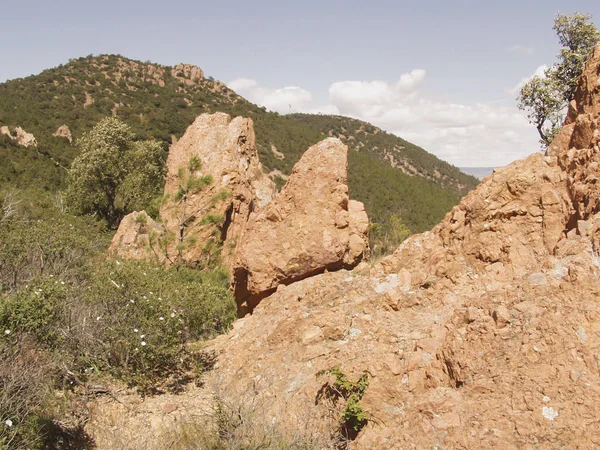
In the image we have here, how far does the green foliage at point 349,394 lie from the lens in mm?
4812

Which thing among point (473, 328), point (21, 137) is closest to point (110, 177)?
point (21, 137)

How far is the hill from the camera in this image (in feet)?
111

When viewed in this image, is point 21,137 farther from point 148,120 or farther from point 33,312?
point 33,312

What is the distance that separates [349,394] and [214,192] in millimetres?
8198

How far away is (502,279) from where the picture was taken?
18.6 feet

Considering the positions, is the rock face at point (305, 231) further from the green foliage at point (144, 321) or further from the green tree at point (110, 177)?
the green tree at point (110, 177)

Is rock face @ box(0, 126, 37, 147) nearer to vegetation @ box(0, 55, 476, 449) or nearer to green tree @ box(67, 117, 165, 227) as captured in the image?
vegetation @ box(0, 55, 476, 449)

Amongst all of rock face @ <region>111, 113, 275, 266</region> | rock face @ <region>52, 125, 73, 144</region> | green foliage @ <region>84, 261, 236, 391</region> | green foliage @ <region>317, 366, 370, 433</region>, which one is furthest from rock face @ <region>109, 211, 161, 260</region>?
rock face @ <region>52, 125, 73, 144</region>

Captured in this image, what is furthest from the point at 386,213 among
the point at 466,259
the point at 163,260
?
the point at 466,259

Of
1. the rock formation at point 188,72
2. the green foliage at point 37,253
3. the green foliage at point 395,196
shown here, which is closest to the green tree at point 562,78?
the green foliage at point 37,253

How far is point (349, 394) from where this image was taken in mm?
5043

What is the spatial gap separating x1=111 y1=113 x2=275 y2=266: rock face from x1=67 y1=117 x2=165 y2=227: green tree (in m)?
9.89

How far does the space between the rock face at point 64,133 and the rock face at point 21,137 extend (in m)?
3.29

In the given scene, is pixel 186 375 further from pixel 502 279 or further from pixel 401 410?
pixel 502 279
